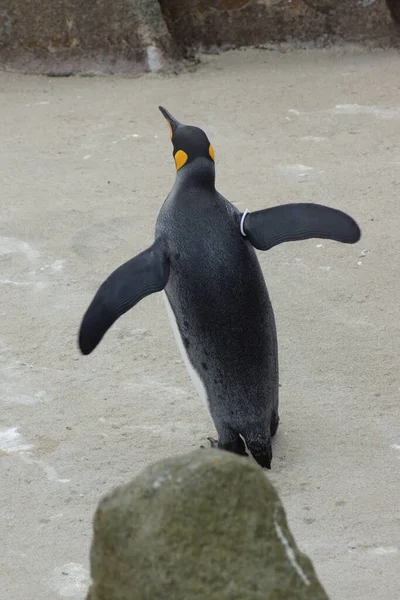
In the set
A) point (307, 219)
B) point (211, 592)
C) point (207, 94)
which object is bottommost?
point (207, 94)

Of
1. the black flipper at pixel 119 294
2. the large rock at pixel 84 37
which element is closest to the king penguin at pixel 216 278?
the black flipper at pixel 119 294

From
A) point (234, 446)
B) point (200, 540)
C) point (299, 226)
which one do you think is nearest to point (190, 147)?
point (299, 226)

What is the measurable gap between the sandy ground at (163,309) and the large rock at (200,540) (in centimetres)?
104

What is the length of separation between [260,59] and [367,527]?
4.85 metres

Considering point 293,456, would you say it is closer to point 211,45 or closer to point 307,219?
point 307,219

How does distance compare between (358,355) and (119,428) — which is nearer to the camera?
(119,428)

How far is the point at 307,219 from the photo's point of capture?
3158 mm

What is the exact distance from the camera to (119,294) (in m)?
3.03

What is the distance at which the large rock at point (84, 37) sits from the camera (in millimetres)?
7137

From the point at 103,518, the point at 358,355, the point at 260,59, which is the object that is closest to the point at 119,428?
the point at 358,355

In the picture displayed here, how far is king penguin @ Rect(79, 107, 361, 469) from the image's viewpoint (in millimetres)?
3121

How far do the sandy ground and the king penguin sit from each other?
33cm

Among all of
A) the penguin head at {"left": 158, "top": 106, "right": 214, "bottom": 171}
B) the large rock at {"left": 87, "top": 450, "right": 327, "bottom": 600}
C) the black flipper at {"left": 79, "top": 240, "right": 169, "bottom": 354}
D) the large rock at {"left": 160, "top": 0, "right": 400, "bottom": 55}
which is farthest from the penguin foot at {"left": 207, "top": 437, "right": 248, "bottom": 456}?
the large rock at {"left": 160, "top": 0, "right": 400, "bottom": 55}

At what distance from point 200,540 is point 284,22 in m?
6.16
